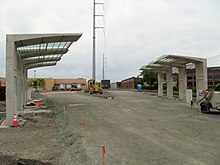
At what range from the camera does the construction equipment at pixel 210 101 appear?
16656mm

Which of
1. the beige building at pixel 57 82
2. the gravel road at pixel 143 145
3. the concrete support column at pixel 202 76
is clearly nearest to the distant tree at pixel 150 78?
the beige building at pixel 57 82

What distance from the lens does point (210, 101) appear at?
1719cm

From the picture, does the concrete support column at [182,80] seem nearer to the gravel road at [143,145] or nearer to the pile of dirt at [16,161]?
the gravel road at [143,145]

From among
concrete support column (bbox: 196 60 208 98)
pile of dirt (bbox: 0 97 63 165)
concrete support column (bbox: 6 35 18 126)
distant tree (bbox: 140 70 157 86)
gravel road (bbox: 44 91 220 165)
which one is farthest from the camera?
distant tree (bbox: 140 70 157 86)

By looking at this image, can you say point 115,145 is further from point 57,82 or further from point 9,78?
point 57,82

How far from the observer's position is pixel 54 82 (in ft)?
323

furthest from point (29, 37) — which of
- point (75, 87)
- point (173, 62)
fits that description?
point (75, 87)

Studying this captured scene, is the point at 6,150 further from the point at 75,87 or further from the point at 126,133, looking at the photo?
the point at 75,87

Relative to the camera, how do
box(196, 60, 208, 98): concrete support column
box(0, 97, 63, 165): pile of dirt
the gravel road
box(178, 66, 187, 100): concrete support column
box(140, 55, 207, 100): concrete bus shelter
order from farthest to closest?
box(178, 66, 187, 100): concrete support column, box(140, 55, 207, 100): concrete bus shelter, box(196, 60, 208, 98): concrete support column, box(0, 97, 63, 165): pile of dirt, the gravel road

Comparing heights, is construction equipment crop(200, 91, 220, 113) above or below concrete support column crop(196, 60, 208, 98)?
below

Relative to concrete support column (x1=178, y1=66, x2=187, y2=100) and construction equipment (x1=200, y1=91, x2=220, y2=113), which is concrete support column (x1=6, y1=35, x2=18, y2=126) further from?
concrete support column (x1=178, y1=66, x2=187, y2=100)

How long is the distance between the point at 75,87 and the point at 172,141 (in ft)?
256

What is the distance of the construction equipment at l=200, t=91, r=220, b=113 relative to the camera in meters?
16.7

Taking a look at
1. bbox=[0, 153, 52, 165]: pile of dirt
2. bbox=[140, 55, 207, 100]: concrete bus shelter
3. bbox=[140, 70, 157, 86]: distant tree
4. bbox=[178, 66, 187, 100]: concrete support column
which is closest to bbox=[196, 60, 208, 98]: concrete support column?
bbox=[140, 55, 207, 100]: concrete bus shelter
